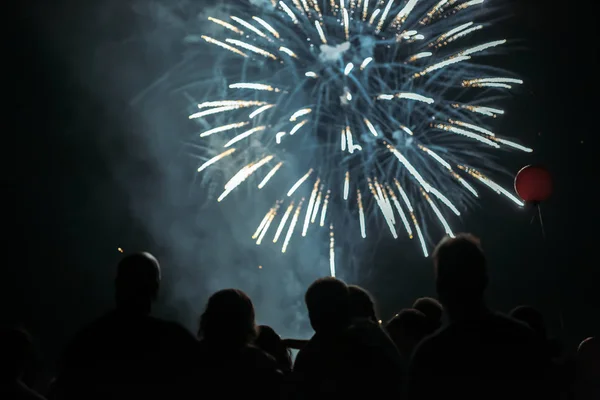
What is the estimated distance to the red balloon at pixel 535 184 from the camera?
357 inches

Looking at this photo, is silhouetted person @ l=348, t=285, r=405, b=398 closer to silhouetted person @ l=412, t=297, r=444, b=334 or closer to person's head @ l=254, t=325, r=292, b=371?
person's head @ l=254, t=325, r=292, b=371

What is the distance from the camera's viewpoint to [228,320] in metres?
3.36

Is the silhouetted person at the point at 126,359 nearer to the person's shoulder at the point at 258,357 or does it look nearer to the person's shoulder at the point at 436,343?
the person's shoulder at the point at 258,357

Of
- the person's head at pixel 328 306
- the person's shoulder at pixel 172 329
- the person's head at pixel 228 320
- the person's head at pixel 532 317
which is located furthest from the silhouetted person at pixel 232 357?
the person's head at pixel 532 317

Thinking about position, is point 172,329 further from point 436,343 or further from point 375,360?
point 436,343

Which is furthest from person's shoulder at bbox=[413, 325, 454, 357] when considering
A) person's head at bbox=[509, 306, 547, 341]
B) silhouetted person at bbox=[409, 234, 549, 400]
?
person's head at bbox=[509, 306, 547, 341]

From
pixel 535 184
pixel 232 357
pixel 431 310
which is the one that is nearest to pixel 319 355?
pixel 232 357

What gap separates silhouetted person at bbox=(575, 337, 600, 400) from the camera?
3.80m

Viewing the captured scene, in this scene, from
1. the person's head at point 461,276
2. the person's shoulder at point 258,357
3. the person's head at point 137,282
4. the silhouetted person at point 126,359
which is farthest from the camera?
the person's shoulder at point 258,357

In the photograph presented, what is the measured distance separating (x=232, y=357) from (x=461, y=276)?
1.43m

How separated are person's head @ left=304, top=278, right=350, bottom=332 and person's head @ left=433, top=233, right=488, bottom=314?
0.81 meters

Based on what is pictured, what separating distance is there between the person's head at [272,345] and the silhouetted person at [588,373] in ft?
6.74

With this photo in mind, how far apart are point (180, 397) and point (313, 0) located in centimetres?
1075

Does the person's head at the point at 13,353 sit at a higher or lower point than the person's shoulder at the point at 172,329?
lower
